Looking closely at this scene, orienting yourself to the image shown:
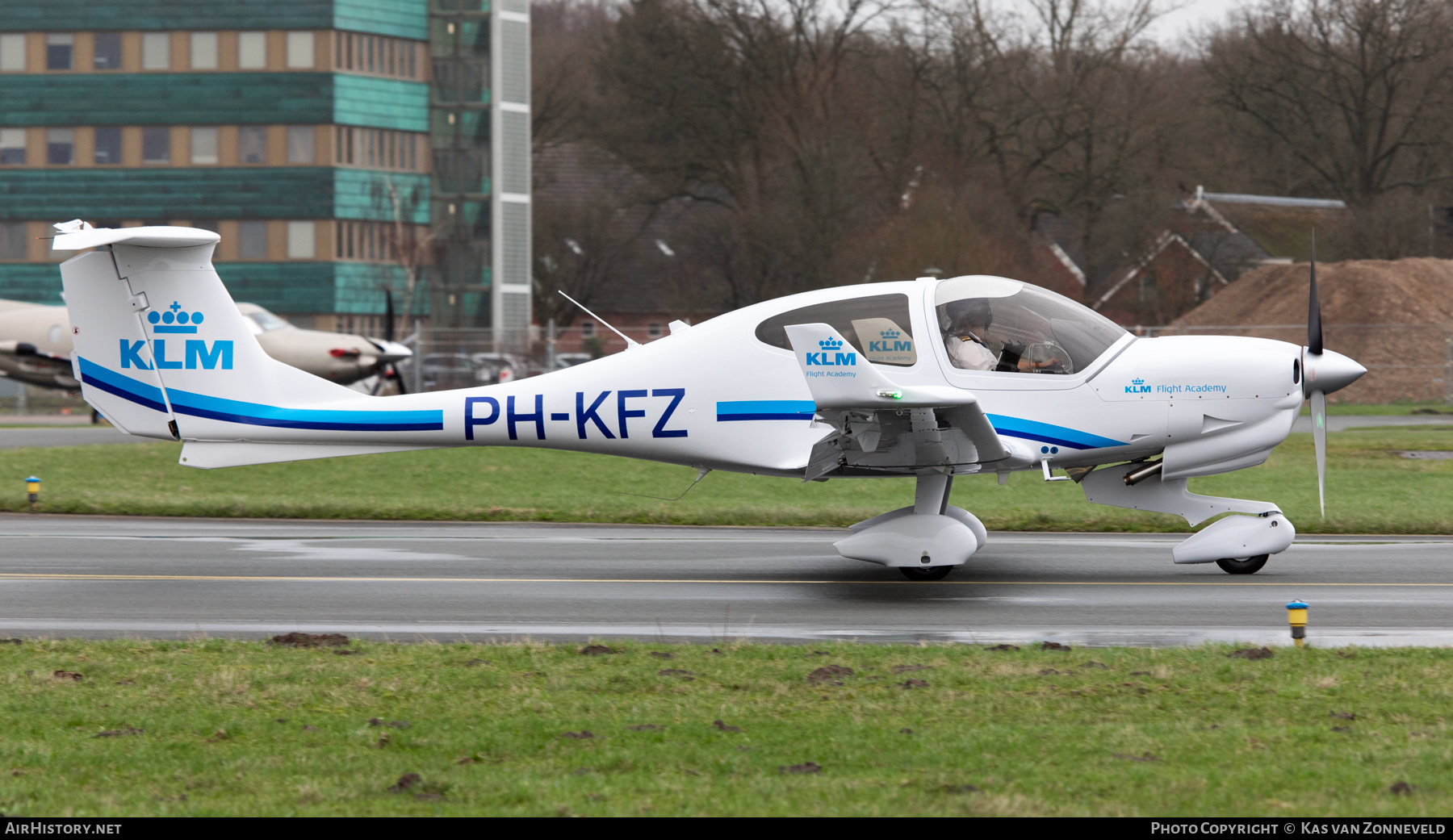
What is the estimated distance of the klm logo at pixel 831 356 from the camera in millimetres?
9805

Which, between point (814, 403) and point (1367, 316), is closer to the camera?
point (814, 403)

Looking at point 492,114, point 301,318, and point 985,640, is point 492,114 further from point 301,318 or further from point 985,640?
point 985,640

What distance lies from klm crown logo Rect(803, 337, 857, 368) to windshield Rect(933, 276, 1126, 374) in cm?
160

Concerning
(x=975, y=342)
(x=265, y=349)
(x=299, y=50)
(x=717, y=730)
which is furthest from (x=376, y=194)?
(x=717, y=730)

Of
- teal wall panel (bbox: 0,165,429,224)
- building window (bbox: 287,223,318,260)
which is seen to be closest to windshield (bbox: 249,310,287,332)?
building window (bbox: 287,223,318,260)

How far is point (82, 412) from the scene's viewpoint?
4394 centimetres

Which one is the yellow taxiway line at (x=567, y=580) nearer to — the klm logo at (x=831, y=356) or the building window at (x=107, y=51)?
the klm logo at (x=831, y=356)

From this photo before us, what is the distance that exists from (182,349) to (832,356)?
5.69 m

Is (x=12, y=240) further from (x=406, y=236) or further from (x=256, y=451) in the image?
(x=256, y=451)

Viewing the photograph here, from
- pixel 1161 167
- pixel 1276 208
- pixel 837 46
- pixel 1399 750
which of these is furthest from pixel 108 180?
pixel 1399 750

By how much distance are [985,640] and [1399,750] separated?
120 inches

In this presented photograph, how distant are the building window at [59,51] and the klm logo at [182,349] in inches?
2241

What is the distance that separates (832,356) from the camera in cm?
983

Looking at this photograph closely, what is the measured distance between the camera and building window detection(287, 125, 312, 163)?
6159cm
